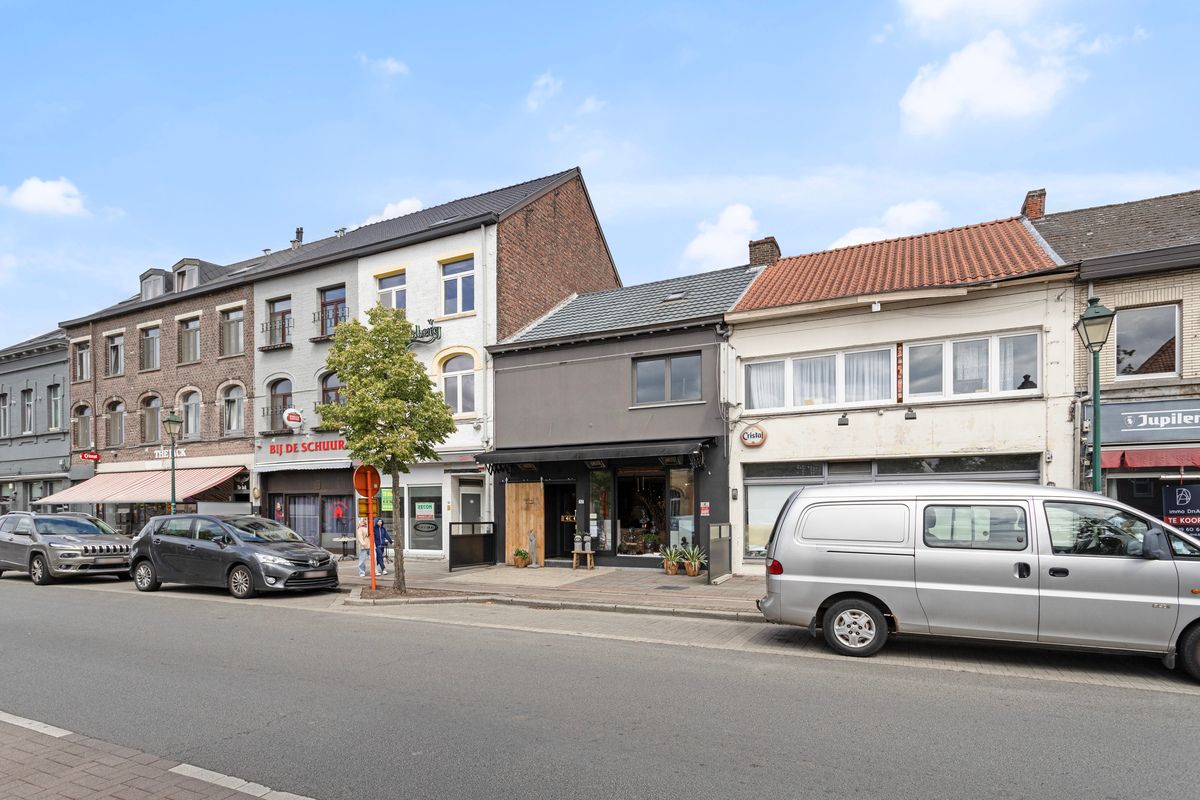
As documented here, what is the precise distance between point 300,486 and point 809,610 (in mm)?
19294

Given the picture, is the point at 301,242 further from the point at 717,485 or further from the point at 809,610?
the point at 809,610

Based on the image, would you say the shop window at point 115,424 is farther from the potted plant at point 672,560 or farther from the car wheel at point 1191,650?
the car wheel at point 1191,650

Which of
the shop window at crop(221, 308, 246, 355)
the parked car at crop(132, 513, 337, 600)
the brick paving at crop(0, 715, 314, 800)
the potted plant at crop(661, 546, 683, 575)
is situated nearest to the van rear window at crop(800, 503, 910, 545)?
the brick paving at crop(0, 715, 314, 800)

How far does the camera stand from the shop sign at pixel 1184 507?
12211 mm

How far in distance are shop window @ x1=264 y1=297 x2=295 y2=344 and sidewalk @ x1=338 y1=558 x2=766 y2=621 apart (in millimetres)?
9324

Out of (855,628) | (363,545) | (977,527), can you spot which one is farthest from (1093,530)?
(363,545)

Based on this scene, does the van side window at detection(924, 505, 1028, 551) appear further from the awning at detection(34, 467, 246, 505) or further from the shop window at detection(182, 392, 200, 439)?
the shop window at detection(182, 392, 200, 439)

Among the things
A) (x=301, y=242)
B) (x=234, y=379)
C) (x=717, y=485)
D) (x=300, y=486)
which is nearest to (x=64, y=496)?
(x=234, y=379)

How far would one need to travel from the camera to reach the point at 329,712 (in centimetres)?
598

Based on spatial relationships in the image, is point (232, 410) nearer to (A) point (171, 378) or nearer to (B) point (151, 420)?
(A) point (171, 378)

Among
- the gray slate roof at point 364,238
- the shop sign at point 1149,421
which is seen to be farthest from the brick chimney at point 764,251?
the shop sign at point 1149,421

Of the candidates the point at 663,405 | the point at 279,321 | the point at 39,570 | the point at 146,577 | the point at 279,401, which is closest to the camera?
the point at 146,577

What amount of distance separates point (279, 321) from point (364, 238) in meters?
4.23

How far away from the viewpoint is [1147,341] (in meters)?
12.7
